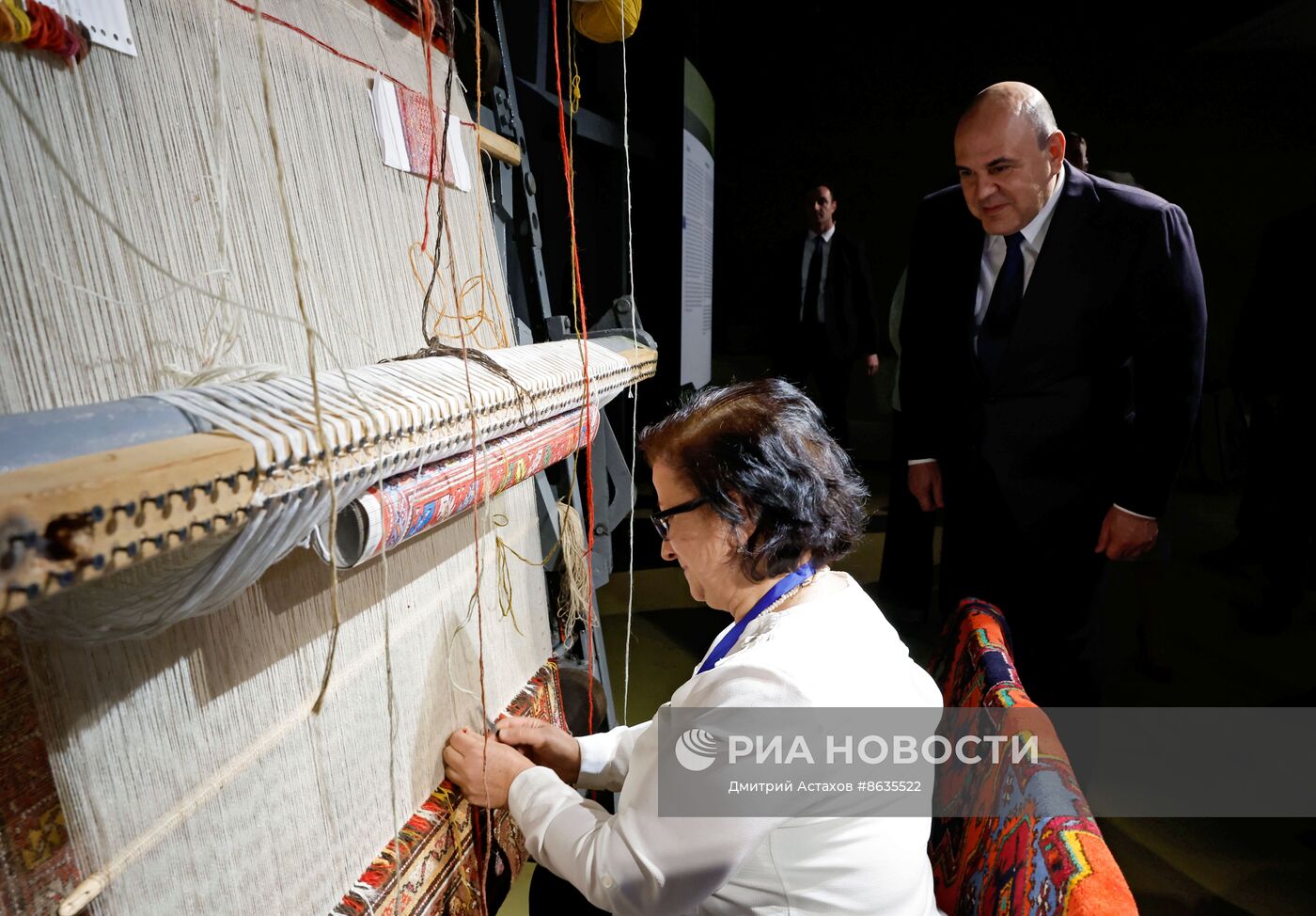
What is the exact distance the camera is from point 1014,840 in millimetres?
812

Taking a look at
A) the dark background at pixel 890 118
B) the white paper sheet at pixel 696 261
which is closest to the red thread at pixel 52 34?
the dark background at pixel 890 118

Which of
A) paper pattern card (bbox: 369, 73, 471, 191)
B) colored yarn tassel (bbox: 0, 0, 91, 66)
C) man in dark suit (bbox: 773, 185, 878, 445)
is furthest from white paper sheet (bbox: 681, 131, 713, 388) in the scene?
colored yarn tassel (bbox: 0, 0, 91, 66)

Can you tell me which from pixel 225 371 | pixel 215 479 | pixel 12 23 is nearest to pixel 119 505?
pixel 215 479

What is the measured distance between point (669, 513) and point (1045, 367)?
41.8 inches

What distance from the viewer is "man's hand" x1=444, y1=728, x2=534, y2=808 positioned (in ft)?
3.40

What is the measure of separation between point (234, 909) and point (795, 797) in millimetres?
552

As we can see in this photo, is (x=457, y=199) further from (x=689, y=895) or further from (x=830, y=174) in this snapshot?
(x=830, y=174)

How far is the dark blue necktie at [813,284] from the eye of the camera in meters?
3.89

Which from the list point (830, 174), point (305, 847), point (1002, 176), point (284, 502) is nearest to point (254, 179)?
point (284, 502)

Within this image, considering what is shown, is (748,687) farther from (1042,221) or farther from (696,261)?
(696,261)

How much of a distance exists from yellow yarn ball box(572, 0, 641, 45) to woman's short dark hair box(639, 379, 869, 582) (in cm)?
104

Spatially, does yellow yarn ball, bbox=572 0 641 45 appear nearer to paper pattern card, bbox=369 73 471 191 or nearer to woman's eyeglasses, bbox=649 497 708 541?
paper pattern card, bbox=369 73 471 191

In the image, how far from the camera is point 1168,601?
10.7ft

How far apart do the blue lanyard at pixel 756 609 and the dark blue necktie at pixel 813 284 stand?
3.13 meters
